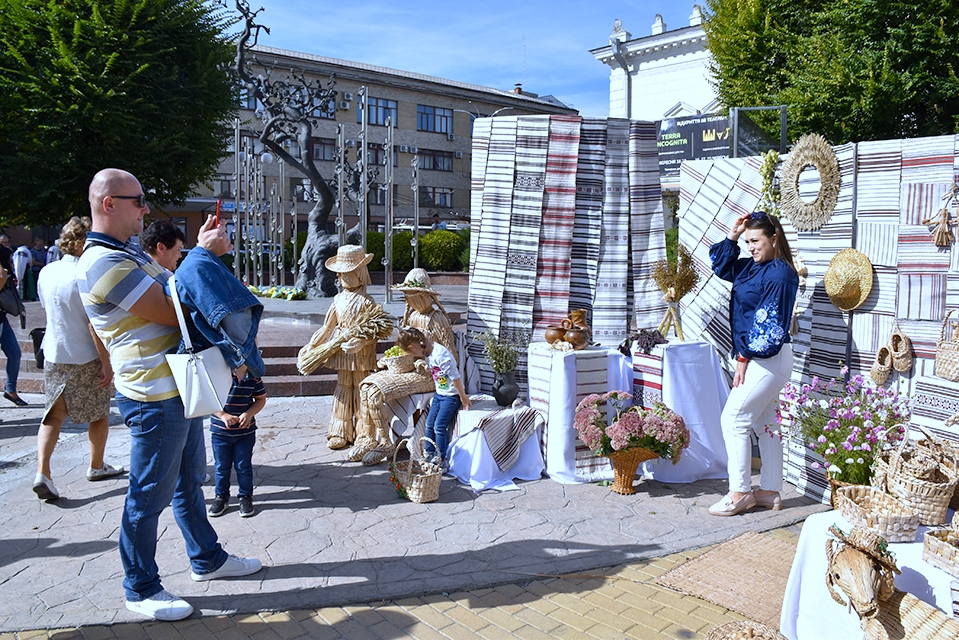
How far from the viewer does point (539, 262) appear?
6.69 meters

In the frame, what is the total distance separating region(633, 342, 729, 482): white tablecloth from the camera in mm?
5488

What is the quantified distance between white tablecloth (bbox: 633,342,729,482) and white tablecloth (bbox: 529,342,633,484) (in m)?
0.36

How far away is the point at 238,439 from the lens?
4.65 metres

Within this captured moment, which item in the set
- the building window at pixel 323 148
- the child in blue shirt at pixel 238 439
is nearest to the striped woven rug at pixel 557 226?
the child in blue shirt at pixel 238 439

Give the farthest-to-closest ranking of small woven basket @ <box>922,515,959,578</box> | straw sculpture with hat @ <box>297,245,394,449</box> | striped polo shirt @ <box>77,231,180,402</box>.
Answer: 1. straw sculpture with hat @ <box>297,245,394,449</box>
2. striped polo shirt @ <box>77,231,180,402</box>
3. small woven basket @ <box>922,515,959,578</box>

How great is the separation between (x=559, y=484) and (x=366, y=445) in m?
1.60

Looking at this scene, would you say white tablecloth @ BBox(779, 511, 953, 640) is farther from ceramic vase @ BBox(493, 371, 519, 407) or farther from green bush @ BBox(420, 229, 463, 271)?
green bush @ BBox(420, 229, 463, 271)

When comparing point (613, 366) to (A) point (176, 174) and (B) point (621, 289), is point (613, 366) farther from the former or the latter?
(A) point (176, 174)

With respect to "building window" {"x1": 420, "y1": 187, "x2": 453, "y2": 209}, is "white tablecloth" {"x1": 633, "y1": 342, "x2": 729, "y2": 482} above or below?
below

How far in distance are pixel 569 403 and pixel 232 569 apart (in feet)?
8.70

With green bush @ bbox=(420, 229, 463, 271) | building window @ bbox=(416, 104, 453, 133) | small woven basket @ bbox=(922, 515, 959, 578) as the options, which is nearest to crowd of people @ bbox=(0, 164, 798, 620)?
small woven basket @ bbox=(922, 515, 959, 578)

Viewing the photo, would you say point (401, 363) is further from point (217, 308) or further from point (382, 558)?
point (217, 308)

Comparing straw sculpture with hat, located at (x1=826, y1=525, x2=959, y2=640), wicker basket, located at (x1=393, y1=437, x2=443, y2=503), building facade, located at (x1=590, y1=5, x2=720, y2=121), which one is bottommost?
wicker basket, located at (x1=393, y1=437, x2=443, y2=503)

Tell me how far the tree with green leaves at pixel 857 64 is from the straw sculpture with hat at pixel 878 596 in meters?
11.2
